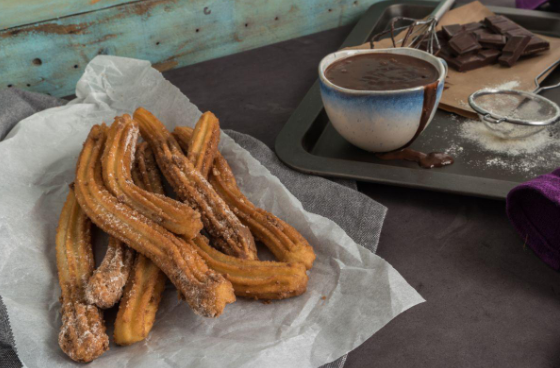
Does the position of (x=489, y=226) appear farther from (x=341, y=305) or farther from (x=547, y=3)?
(x=547, y=3)

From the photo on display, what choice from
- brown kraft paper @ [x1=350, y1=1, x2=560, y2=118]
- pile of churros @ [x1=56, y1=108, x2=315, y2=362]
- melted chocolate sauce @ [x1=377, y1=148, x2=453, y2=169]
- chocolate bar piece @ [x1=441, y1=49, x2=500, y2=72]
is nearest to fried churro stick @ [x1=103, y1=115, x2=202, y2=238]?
pile of churros @ [x1=56, y1=108, x2=315, y2=362]

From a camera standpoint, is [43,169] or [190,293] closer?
[190,293]

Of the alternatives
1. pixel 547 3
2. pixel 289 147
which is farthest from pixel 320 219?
pixel 547 3

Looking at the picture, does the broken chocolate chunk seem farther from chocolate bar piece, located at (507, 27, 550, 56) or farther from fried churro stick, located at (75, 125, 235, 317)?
fried churro stick, located at (75, 125, 235, 317)

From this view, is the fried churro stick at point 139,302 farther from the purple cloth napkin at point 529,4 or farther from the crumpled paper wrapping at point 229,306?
the purple cloth napkin at point 529,4

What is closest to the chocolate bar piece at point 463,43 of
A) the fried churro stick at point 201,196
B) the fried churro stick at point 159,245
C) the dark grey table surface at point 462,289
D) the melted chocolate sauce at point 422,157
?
the melted chocolate sauce at point 422,157

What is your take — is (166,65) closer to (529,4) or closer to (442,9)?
(442,9)
